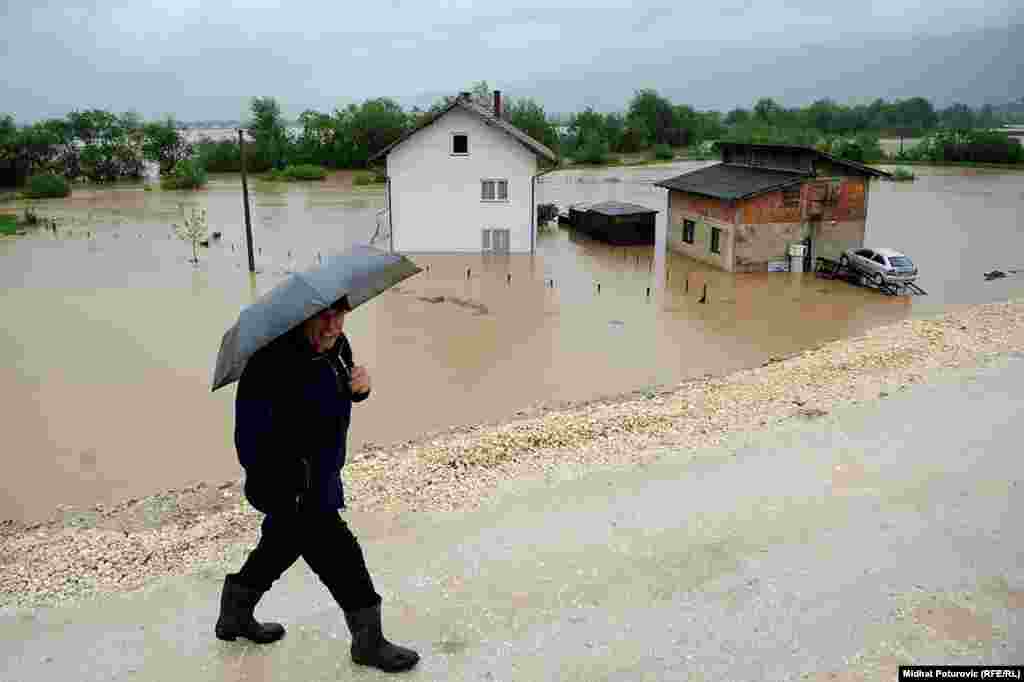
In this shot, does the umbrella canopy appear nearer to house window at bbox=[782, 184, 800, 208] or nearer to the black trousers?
the black trousers

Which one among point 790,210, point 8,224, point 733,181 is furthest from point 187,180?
point 790,210

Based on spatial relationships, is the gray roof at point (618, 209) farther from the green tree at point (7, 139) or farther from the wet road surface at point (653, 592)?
the green tree at point (7, 139)

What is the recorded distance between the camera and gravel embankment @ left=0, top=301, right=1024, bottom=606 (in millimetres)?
5652

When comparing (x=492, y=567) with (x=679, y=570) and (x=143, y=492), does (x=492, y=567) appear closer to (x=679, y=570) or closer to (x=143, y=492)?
(x=679, y=570)

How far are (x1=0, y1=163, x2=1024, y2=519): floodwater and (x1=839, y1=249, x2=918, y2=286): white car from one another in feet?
2.16

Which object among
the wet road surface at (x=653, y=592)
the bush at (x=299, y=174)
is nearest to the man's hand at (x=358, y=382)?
the wet road surface at (x=653, y=592)

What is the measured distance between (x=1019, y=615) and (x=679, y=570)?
78.3 inches

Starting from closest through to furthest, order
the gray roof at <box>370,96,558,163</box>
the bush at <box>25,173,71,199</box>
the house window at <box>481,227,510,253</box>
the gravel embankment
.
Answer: the gravel embankment < the gray roof at <box>370,96,558,163</box> < the house window at <box>481,227,510,253</box> < the bush at <box>25,173,71,199</box>

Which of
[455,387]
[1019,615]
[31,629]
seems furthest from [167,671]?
[455,387]

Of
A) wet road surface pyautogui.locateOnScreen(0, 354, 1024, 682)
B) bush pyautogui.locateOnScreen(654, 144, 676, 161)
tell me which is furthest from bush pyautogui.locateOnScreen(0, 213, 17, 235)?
bush pyautogui.locateOnScreen(654, 144, 676, 161)

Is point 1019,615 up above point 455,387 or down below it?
above

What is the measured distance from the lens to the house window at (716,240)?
2645 centimetres

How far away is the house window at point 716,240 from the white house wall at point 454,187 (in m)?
6.52

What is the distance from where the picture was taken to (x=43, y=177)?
52219 mm
